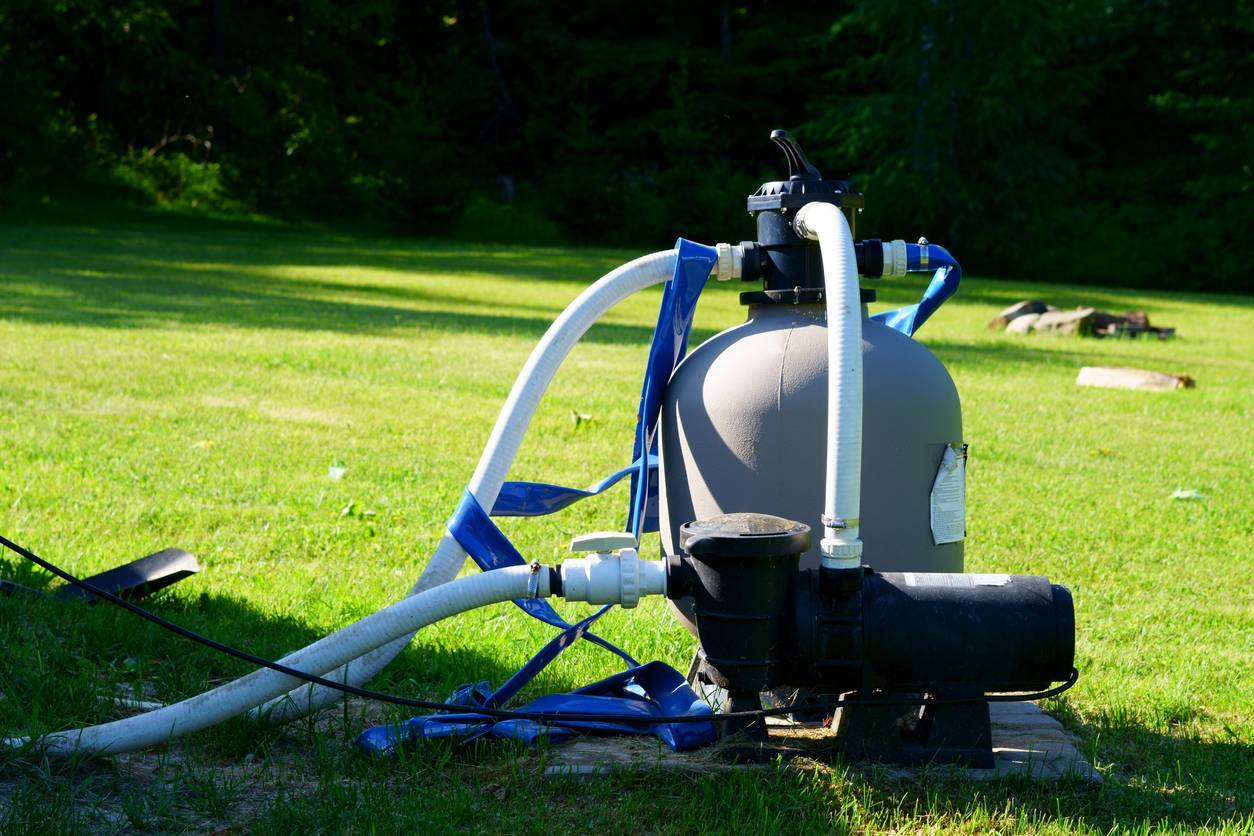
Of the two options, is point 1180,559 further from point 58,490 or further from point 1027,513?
point 58,490

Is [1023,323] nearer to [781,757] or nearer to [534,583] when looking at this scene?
[781,757]

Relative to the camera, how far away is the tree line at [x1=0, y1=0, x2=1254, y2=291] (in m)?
29.8

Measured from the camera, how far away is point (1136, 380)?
9.96 metres

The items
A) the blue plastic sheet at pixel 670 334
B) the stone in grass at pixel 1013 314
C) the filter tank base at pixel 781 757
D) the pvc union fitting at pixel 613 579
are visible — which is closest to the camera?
the pvc union fitting at pixel 613 579

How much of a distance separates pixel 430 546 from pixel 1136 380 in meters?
6.97

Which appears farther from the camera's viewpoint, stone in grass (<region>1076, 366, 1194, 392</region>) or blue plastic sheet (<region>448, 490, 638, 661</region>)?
stone in grass (<region>1076, 366, 1194, 392</region>)

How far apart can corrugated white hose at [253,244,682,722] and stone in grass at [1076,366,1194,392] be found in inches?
305

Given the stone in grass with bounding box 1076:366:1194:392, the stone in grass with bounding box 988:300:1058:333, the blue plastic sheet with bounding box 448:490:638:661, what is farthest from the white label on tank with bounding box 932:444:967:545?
the stone in grass with bounding box 988:300:1058:333

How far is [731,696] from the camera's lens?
259 centimetres

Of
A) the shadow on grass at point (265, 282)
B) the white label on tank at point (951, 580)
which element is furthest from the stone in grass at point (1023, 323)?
the white label on tank at point (951, 580)

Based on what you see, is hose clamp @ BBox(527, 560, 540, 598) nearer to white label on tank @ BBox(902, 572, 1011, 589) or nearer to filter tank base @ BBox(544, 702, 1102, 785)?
filter tank base @ BBox(544, 702, 1102, 785)

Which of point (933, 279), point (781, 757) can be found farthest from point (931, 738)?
point (933, 279)

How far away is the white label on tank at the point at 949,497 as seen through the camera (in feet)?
9.45

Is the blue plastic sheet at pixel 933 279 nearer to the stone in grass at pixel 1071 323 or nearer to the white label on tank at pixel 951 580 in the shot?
the white label on tank at pixel 951 580
